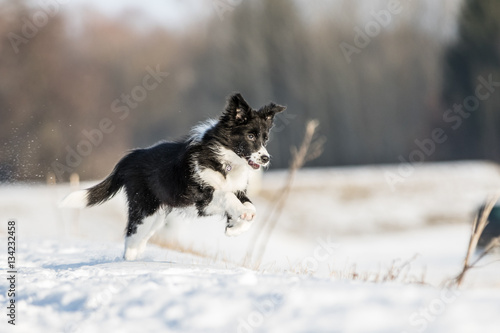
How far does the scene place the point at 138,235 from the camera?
672 cm

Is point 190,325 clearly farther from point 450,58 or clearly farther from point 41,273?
point 450,58

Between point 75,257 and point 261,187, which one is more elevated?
point 75,257

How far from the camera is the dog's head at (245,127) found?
617cm

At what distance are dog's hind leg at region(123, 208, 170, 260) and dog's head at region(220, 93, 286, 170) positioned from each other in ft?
3.70

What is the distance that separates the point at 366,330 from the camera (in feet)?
11.9

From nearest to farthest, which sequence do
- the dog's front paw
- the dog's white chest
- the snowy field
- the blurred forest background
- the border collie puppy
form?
the snowy field < the dog's front paw < the border collie puppy < the dog's white chest < the blurred forest background

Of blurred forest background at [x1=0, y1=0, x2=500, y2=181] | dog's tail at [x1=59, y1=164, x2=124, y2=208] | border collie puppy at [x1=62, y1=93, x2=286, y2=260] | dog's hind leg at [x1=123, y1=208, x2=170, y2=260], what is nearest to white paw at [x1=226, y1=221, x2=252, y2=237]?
border collie puppy at [x1=62, y1=93, x2=286, y2=260]

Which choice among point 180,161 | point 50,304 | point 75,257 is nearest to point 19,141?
point 75,257

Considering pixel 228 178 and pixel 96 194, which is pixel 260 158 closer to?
pixel 228 178

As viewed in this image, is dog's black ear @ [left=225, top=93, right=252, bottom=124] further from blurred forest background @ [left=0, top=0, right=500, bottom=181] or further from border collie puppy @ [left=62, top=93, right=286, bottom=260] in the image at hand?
blurred forest background @ [left=0, top=0, right=500, bottom=181]

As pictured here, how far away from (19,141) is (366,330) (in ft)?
18.1

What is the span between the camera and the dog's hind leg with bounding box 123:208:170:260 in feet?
22.0

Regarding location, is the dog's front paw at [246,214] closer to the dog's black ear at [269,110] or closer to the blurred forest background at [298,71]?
the dog's black ear at [269,110]

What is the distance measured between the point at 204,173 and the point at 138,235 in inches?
42.2
